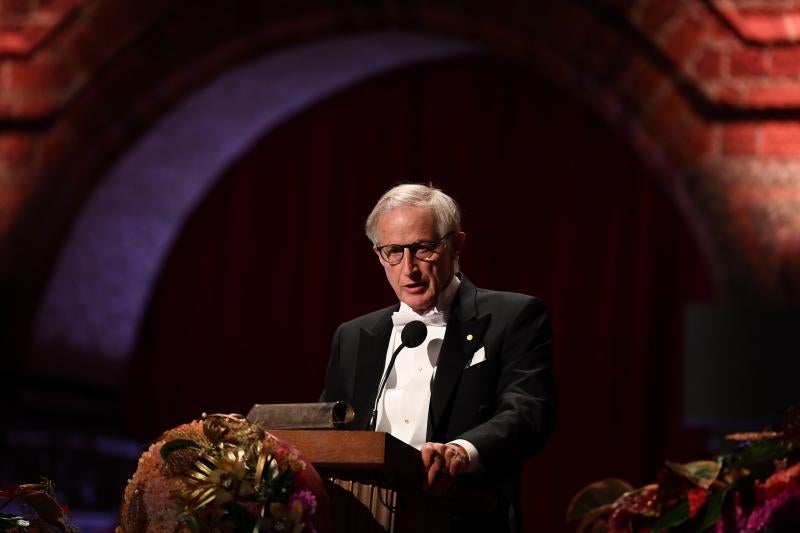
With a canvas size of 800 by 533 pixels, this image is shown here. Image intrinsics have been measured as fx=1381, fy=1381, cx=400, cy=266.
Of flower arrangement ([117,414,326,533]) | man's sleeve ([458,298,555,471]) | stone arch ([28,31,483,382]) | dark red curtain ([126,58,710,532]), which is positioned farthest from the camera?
dark red curtain ([126,58,710,532])

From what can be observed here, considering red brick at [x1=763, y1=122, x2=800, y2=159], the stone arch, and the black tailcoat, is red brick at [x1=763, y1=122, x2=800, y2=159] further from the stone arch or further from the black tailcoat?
the black tailcoat

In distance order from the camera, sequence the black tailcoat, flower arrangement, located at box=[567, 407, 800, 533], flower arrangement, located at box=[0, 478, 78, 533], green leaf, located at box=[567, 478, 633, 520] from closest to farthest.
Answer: flower arrangement, located at box=[567, 407, 800, 533], flower arrangement, located at box=[0, 478, 78, 533], the black tailcoat, green leaf, located at box=[567, 478, 633, 520]

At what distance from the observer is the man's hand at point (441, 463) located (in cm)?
265

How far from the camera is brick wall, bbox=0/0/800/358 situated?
17.0ft

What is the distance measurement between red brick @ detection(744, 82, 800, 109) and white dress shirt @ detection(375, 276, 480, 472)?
2380mm

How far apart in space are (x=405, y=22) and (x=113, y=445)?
7.83 feet

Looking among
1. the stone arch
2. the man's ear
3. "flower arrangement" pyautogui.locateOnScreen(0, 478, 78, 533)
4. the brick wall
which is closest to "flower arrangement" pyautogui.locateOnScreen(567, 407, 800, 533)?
the man's ear

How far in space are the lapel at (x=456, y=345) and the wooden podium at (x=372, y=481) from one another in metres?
0.31

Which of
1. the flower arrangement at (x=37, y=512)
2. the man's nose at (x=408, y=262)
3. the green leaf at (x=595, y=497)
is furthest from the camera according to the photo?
the green leaf at (x=595, y=497)

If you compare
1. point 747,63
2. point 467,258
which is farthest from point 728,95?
point 467,258

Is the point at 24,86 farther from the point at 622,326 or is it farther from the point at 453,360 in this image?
the point at 453,360

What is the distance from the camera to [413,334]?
9.75 ft

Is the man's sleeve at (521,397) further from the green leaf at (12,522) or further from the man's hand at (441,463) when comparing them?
the green leaf at (12,522)

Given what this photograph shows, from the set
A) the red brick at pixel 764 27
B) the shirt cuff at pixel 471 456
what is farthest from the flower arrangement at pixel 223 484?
the red brick at pixel 764 27
